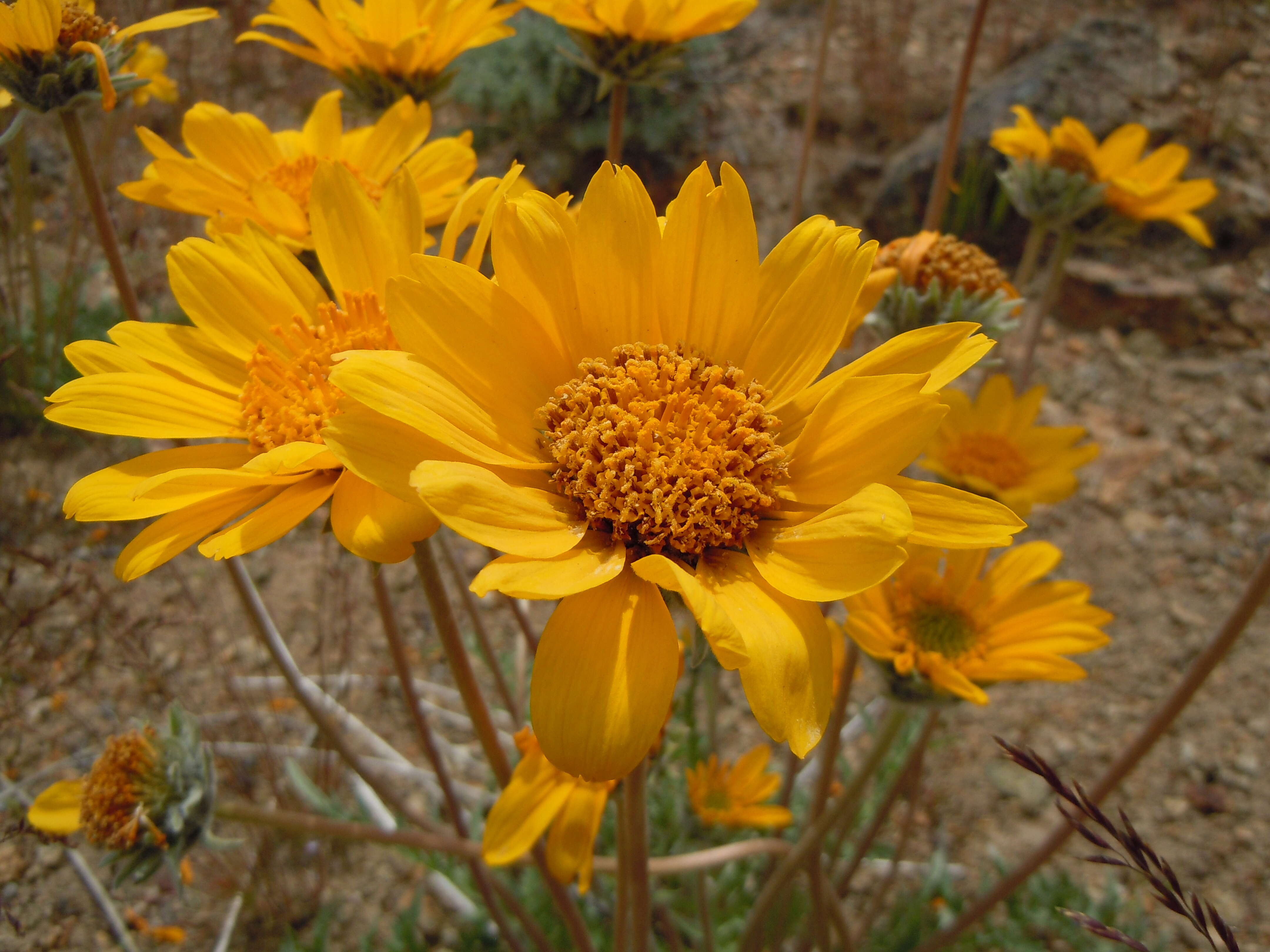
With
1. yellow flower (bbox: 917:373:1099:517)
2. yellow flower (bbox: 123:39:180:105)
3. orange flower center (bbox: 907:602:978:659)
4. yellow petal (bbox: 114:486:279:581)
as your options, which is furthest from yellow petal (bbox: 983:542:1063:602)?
yellow flower (bbox: 123:39:180:105)

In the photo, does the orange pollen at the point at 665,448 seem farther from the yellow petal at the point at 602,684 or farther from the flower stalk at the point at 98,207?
the flower stalk at the point at 98,207

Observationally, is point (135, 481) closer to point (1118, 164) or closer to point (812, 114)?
point (812, 114)

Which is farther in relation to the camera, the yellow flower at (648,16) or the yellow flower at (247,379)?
the yellow flower at (648,16)

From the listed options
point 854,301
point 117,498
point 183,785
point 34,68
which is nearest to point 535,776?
point 183,785

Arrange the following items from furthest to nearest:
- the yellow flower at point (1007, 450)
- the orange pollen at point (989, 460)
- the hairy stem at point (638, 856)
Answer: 1. the orange pollen at point (989, 460)
2. the yellow flower at point (1007, 450)
3. the hairy stem at point (638, 856)

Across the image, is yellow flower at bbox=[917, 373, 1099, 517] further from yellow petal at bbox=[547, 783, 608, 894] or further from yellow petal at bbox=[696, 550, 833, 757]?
Answer: yellow petal at bbox=[696, 550, 833, 757]

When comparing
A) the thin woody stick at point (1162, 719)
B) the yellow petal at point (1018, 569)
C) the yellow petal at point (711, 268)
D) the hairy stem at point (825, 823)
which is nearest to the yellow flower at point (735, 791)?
the hairy stem at point (825, 823)

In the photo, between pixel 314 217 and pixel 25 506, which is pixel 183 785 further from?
pixel 25 506

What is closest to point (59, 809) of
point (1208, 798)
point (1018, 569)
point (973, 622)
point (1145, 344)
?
point (973, 622)
